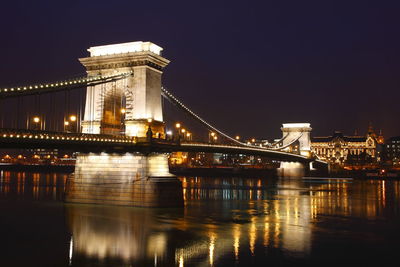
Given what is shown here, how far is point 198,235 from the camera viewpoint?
27.6 metres

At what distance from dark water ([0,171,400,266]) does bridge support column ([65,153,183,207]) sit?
1.03 metres

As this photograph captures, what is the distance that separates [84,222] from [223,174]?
262ft

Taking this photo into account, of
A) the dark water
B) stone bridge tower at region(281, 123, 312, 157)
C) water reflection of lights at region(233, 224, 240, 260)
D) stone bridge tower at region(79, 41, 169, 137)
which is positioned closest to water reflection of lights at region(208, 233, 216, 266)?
the dark water

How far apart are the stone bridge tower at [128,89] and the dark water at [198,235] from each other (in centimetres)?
734

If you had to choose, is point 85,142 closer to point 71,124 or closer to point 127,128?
point 127,128

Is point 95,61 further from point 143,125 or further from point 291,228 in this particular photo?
point 291,228

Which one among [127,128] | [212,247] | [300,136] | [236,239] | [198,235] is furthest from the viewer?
[300,136]

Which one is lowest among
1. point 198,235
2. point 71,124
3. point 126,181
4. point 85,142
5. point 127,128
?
point 198,235

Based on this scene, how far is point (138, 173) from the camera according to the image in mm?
36812

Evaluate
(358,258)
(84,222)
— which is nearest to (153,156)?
(84,222)

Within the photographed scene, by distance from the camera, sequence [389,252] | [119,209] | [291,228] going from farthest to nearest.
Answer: [119,209] → [291,228] → [389,252]

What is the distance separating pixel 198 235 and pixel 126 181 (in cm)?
1127

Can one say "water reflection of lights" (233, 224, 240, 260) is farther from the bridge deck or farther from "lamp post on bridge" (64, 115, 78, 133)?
"lamp post on bridge" (64, 115, 78, 133)

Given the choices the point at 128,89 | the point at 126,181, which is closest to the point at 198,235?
the point at 126,181
